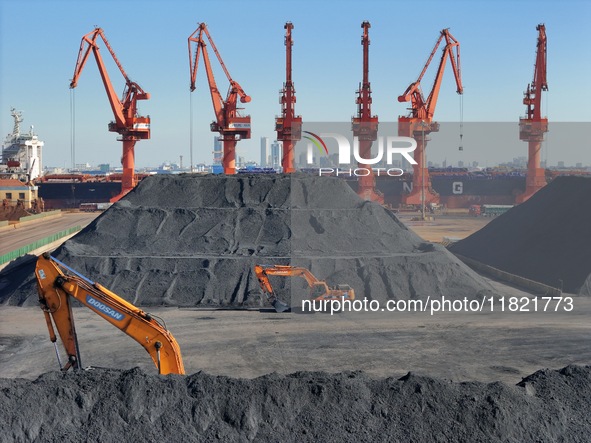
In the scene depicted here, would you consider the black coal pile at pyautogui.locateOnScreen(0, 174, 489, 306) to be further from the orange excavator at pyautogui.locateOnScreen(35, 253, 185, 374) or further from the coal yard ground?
the orange excavator at pyautogui.locateOnScreen(35, 253, 185, 374)

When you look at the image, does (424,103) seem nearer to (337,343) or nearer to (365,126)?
(365,126)

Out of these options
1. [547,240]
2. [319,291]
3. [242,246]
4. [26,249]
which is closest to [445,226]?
[547,240]

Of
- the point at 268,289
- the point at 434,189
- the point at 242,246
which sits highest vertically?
the point at 434,189

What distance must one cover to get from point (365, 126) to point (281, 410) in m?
54.1

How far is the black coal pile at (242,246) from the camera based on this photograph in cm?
3178

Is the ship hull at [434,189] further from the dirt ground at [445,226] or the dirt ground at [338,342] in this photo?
the dirt ground at [338,342]

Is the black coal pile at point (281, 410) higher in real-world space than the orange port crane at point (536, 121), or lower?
lower

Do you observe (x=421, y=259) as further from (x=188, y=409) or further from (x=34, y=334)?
(x=188, y=409)

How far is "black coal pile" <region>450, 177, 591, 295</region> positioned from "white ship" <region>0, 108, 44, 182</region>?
62.3 meters

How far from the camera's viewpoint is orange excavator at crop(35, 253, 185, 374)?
16219mm

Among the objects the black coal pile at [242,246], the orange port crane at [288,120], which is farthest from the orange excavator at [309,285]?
the orange port crane at [288,120]

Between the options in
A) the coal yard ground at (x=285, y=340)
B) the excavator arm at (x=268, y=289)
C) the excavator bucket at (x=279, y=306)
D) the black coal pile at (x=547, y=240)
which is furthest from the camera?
the black coal pile at (x=547, y=240)

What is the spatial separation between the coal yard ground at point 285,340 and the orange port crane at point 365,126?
23039mm

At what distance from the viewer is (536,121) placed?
72312 mm
